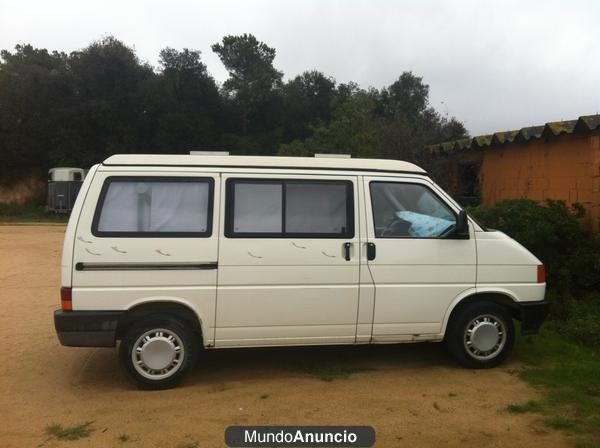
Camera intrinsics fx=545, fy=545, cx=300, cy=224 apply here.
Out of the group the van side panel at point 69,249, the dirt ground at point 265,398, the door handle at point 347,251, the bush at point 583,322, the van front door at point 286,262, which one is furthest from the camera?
the bush at point 583,322

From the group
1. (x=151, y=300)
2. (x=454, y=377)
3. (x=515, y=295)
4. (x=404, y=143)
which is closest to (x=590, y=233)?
(x=515, y=295)

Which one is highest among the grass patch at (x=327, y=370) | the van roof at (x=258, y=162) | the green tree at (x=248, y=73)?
the green tree at (x=248, y=73)

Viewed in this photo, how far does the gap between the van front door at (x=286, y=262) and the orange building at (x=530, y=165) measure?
16.8ft

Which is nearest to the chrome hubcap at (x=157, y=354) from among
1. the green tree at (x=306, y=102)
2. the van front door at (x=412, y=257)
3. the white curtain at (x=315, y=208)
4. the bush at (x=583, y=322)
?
the white curtain at (x=315, y=208)

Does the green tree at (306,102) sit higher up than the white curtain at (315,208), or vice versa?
the green tree at (306,102)

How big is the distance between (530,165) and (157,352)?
7.74 metres

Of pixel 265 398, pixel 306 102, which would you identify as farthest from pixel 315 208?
pixel 306 102

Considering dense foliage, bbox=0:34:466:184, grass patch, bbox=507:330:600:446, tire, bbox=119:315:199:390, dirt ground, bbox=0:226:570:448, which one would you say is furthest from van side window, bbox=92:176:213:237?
dense foliage, bbox=0:34:466:184

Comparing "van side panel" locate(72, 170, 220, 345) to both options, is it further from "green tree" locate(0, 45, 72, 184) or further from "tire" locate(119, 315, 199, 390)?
"green tree" locate(0, 45, 72, 184)

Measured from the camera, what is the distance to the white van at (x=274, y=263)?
188 inches

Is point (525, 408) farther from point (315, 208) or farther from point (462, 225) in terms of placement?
point (315, 208)

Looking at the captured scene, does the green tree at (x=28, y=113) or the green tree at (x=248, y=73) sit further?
the green tree at (x=248, y=73)

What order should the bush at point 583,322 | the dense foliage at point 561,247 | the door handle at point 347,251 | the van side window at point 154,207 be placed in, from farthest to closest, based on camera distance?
the dense foliage at point 561,247 → the bush at point 583,322 → the door handle at point 347,251 → the van side window at point 154,207

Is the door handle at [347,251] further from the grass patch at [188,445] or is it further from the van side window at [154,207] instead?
the grass patch at [188,445]
